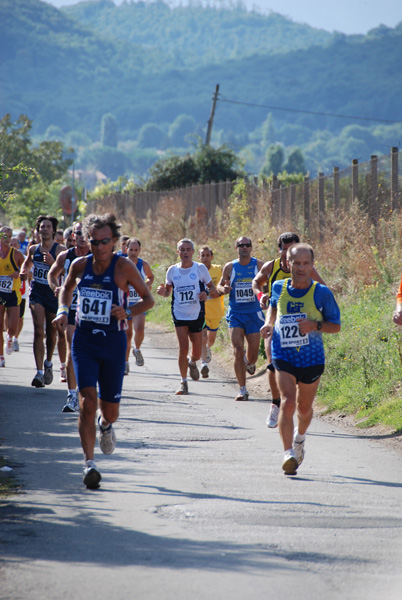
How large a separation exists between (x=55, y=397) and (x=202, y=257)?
4.14 meters

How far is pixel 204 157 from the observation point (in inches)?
1725

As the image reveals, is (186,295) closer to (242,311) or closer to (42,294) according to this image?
(242,311)

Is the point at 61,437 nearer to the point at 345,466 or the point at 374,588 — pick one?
the point at 345,466

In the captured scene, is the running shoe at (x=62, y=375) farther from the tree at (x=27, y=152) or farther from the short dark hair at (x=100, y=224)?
the tree at (x=27, y=152)

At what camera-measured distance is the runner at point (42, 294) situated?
12727mm

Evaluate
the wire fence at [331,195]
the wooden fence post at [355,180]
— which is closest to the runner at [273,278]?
the wire fence at [331,195]

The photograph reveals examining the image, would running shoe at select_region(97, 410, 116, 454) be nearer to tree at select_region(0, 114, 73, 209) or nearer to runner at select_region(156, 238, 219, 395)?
runner at select_region(156, 238, 219, 395)

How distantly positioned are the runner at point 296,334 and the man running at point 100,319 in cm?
114

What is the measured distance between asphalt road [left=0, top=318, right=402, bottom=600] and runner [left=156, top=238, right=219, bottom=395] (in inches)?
80.5

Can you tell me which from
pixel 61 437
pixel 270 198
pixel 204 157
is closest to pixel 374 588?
pixel 61 437

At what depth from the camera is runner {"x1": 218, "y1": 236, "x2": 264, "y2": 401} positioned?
12.5 meters

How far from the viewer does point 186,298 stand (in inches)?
509

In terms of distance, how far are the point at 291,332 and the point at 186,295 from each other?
5297 millimetres

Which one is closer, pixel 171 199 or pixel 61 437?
pixel 61 437
